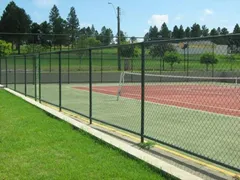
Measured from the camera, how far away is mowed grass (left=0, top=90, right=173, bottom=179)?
587 centimetres

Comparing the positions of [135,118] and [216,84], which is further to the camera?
[135,118]

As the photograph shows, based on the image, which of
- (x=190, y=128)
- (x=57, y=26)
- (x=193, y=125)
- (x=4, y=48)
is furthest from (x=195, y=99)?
(x=57, y=26)

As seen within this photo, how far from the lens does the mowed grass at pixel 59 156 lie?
19.2 ft

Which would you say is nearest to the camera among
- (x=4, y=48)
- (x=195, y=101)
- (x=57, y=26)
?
(x=195, y=101)

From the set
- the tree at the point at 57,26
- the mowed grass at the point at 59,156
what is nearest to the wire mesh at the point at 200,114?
the mowed grass at the point at 59,156

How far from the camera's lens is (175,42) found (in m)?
6.67

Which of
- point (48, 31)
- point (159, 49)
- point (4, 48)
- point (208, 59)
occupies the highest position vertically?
point (48, 31)

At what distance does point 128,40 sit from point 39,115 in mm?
35489

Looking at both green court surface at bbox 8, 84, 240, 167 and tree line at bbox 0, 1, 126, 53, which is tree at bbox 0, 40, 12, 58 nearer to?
tree line at bbox 0, 1, 126, 53

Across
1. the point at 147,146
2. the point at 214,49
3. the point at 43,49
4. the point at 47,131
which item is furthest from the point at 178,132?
the point at 43,49

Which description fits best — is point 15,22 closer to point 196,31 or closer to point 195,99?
point 196,31

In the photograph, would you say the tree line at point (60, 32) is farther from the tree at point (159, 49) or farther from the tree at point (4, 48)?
the tree at point (159, 49)

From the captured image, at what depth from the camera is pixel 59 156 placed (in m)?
6.91

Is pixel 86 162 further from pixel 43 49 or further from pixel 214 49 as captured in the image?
pixel 43 49
